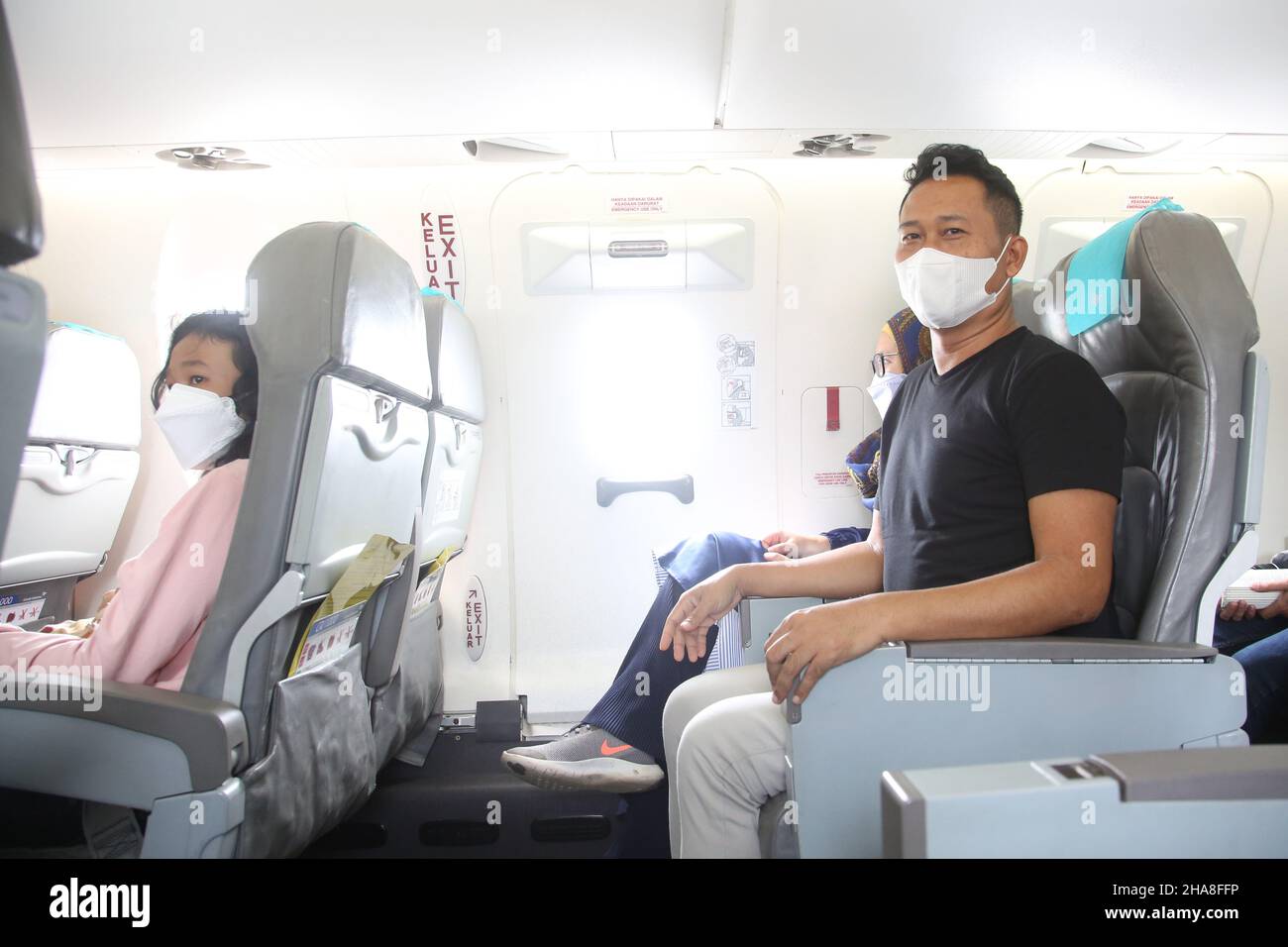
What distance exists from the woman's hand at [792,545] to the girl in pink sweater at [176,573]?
1.87 m

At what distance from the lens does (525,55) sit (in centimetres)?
246

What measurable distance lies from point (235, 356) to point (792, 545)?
2050 mm

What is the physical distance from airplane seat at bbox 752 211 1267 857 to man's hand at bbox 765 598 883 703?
1.1 inches

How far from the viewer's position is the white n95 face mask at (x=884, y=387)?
3.34 m

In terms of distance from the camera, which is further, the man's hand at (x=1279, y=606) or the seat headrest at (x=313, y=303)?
the man's hand at (x=1279, y=606)

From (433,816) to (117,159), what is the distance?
3064mm

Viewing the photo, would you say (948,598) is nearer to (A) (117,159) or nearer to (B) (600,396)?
(B) (600,396)

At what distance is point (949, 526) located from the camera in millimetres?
1662

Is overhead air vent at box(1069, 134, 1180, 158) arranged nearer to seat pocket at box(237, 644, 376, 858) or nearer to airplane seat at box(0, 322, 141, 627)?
seat pocket at box(237, 644, 376, 858)

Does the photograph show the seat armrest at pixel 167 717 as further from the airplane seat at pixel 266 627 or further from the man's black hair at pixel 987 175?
the man's black hair at pixel 987 175

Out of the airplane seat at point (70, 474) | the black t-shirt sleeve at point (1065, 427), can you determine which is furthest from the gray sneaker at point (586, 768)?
the airplane seat at point (70, 474)

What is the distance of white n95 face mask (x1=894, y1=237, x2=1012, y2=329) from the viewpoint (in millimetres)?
1789

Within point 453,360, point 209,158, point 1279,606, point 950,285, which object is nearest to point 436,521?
point 453,360

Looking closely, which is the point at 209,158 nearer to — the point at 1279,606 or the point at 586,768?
the point at 586,768
